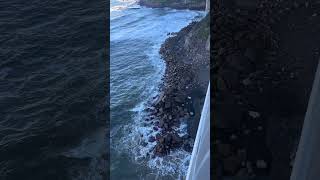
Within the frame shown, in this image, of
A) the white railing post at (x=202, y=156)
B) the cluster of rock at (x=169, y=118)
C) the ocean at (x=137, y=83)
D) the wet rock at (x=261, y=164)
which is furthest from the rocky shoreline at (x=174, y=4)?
the wet rock at (x=261, y=164)

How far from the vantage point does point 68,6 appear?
92.2 ft

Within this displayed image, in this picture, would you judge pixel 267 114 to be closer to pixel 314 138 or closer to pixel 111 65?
pixel 314 138

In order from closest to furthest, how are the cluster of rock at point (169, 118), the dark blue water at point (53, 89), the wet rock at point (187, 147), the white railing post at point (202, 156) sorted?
the white railing post at point (202, 156) → the wet rock at point (187, 147) → the cluster of rock at point (169, 118) → the dark blue water at point (53, 89)

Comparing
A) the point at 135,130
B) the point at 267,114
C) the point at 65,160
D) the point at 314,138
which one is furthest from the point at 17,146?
the point at 314,138

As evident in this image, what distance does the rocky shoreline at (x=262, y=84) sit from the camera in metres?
A: 8.45

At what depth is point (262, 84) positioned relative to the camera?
10570 mm

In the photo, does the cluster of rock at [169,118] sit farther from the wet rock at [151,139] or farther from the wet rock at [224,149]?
the wet rock at [224,149]

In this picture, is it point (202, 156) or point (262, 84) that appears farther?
point (262, 84)

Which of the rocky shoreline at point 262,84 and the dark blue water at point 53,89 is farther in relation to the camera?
the dark blue water at point 53,89

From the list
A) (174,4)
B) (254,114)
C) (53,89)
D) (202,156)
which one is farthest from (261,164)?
(174,4)

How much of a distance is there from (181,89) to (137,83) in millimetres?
3837

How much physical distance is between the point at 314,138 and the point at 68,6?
26.8 metres

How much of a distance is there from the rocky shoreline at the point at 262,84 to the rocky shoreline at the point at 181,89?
4362 millimetres

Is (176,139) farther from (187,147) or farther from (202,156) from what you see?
(202,156)
